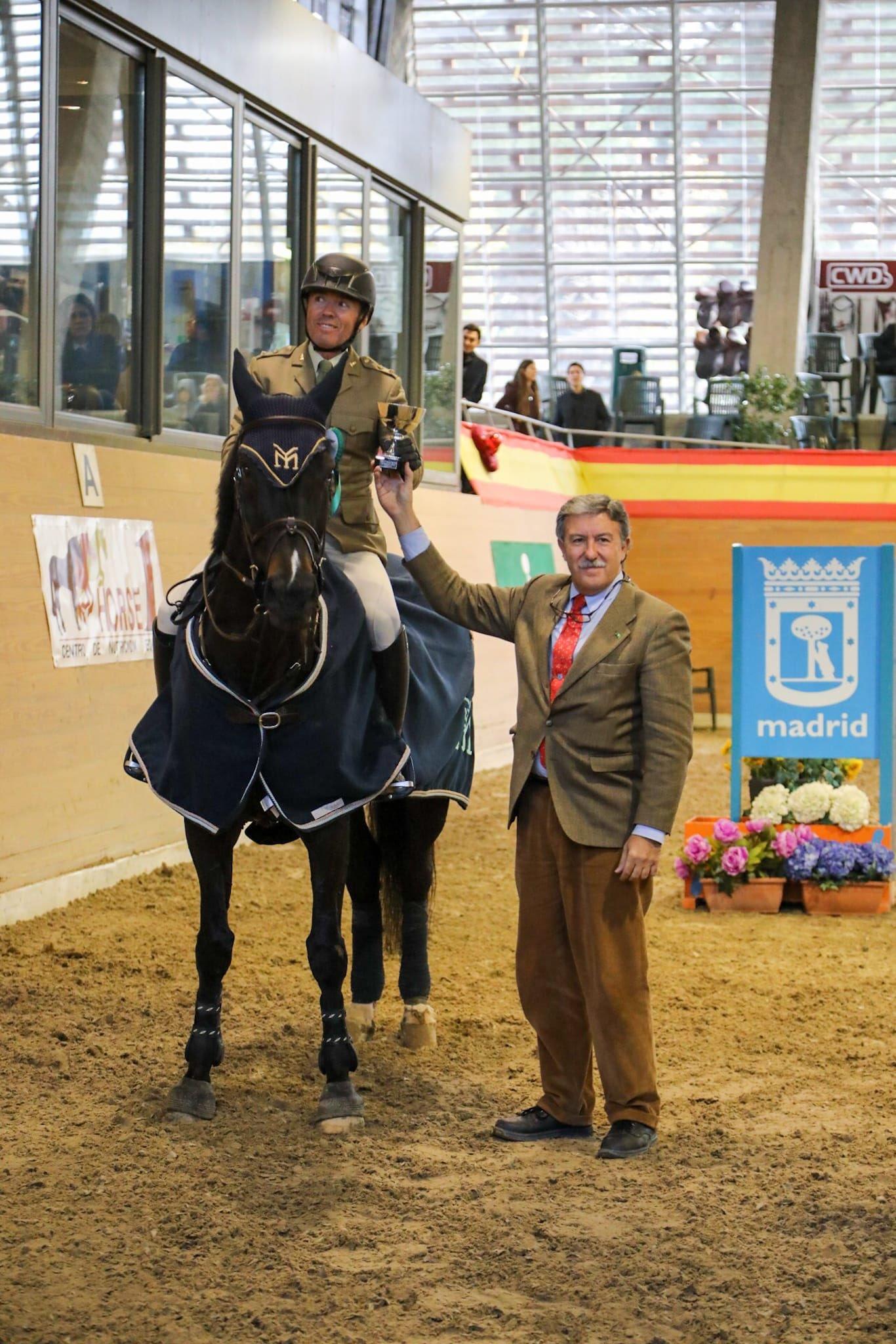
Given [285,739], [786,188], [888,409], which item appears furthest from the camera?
[786,188]

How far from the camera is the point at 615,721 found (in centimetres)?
372

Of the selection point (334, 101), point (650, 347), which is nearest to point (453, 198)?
point (334, 101)

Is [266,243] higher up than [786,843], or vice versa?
[266,243]

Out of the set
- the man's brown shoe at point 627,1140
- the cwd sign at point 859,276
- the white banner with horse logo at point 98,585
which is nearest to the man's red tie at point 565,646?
the man's brown shoe at point 627,1140

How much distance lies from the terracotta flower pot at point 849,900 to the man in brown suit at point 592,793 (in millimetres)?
3308

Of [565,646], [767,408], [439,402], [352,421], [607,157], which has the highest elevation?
[607,157]

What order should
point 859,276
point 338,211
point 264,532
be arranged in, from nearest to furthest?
point 264,532, point 338,211, point 859,276

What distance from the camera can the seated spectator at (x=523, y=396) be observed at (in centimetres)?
1620

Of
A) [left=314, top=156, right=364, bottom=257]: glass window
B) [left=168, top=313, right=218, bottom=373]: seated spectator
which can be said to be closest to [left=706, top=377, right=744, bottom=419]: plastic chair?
[left=314, top=156, right=364, bottom=257]: glass window

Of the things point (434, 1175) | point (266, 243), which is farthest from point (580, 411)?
point (434, 1175)

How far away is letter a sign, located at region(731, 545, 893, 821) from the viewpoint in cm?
705

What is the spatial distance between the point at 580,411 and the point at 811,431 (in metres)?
2.59

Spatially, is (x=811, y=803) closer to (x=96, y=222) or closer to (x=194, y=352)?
(x=194, y=352)

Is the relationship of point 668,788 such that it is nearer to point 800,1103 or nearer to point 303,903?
point 800,1103
